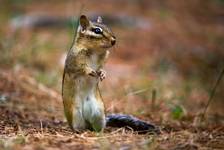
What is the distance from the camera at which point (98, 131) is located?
4953 mm

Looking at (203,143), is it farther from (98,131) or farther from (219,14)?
(219,14)

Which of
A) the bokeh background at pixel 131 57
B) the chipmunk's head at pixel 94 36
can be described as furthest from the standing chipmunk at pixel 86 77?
the bokeh background at pixel 131 57

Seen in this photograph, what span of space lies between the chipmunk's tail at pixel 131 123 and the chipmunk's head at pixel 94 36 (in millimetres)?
660

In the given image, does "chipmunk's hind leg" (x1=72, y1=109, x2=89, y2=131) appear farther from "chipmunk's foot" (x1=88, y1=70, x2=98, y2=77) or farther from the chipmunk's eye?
the chipmunk's eye

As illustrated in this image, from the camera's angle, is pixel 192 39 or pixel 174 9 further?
pixel 174 9

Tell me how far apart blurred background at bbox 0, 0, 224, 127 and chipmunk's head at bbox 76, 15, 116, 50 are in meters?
0.38

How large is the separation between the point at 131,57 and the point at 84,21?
5753mm

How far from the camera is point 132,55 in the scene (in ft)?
35.4

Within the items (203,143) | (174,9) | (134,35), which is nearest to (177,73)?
(134,35)

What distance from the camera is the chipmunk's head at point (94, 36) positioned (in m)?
4.83

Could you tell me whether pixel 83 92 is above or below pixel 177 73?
above

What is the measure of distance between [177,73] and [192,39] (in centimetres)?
241

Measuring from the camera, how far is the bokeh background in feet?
21.5

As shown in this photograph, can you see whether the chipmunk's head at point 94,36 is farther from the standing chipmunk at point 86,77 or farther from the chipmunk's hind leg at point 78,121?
the chipmunk's hind leg at point 78,121
